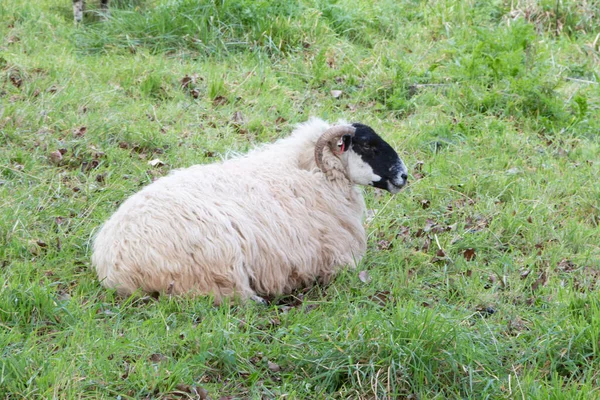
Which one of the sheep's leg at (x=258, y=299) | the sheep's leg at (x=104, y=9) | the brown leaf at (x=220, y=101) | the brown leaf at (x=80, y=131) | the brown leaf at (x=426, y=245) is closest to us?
the sheep's leg at (x=258, y=299)

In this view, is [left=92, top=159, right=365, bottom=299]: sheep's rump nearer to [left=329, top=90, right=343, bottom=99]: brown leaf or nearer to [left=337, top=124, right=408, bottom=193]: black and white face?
[left=337, top=124, right=408, bottom=193]: black and white face

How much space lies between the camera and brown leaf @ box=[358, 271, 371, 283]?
18.2ft

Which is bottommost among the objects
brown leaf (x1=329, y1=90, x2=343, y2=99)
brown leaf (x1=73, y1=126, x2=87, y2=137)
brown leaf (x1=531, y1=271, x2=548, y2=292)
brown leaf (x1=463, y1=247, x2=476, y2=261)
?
brown leaf (x1=329, y1=90, x2=343, y2=99)

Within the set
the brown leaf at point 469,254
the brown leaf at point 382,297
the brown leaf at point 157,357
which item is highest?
the brown leaf at point 157,357

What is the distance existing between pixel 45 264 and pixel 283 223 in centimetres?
157

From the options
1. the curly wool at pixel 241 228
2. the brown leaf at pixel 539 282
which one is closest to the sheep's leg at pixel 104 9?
the curly wool at pixel 241 228

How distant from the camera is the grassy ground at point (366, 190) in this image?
423 cm

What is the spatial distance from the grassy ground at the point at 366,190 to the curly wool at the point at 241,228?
0.17m

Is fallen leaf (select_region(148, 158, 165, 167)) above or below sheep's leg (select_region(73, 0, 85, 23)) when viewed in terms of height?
below

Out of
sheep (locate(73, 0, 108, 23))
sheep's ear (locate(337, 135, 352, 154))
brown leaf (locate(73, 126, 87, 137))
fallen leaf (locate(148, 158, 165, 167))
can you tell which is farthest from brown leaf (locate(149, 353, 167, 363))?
sheep (locate(73, 0, 108, 23))

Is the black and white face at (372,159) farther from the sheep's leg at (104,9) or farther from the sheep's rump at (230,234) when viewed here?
the sheep's leg at (104,9)

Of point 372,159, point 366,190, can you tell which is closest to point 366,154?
point 372,159

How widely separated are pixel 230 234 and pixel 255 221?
0.25 metres

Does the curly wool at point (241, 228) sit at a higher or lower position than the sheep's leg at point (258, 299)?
higher
